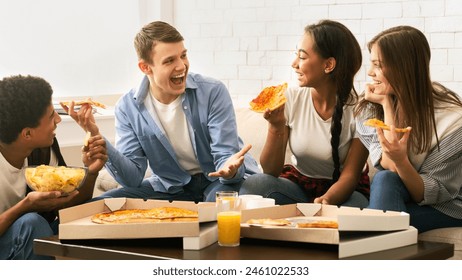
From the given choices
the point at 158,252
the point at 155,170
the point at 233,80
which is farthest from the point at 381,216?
the point at 233,80

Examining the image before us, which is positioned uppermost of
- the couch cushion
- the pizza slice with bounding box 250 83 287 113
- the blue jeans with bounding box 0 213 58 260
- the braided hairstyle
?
the braided hairstyle

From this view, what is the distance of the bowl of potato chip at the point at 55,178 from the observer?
2869 mm

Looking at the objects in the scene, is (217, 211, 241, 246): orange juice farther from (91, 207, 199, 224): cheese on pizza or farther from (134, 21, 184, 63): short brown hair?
(134, 21, 184, 63): short brown hair

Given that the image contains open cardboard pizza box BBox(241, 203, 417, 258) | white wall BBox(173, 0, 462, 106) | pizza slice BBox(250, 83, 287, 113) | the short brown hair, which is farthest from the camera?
white wall BBox(173, 0, 462, 106)

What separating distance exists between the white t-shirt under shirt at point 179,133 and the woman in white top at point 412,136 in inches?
31.2

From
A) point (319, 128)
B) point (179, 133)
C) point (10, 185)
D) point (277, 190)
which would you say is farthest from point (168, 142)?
point (10, 185)

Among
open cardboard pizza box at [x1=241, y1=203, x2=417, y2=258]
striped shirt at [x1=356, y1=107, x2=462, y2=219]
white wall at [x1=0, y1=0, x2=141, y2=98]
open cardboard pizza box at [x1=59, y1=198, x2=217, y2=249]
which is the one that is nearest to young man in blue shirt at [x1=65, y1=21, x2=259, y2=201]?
striped shirt at [x1=356, y1=107, x2=462, y2=219]

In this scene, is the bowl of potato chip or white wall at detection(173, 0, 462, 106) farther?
white wall at detection(173, 0, 462, 106)

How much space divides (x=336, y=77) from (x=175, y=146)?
0.80 m

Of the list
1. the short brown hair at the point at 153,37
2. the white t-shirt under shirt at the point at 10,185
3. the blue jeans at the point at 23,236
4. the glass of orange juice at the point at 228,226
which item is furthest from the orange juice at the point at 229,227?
the short brown hair at the point at 153,37

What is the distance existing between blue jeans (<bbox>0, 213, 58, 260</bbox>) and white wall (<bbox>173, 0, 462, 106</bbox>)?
2.21 m

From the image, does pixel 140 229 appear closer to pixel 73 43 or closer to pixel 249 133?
pixel 249 133

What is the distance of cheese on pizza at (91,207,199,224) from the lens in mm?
2514

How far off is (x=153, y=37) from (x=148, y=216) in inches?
53.6
